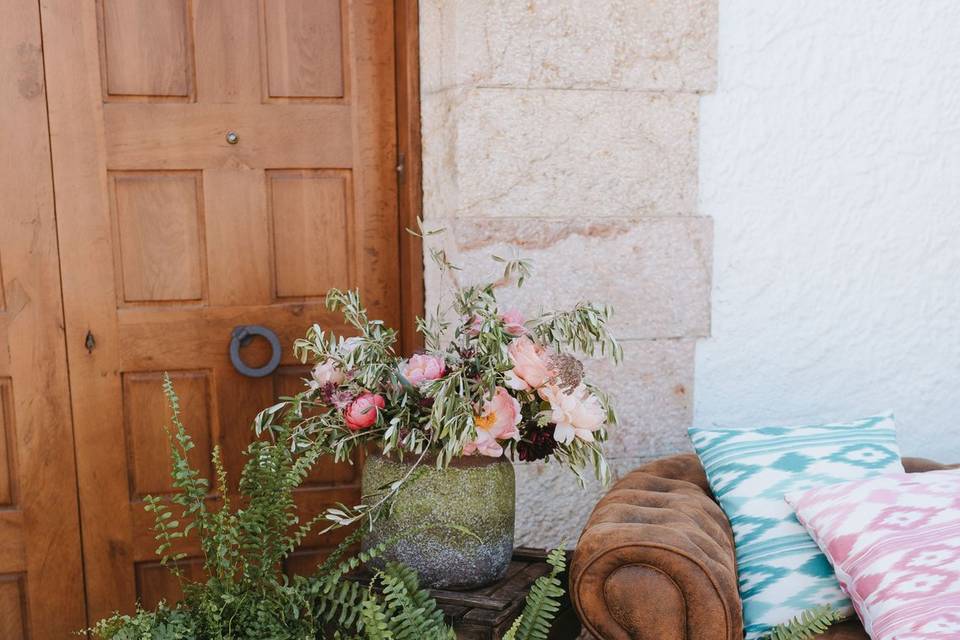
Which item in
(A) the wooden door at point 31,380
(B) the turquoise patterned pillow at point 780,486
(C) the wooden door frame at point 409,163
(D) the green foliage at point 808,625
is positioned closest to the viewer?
(D) the green foliage at point 808,625

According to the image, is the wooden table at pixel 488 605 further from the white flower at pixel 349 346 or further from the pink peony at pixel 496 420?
the white flower at pixel 349 346

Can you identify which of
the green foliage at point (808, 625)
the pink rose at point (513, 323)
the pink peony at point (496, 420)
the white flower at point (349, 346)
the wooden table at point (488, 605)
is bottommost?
the wooden table at point (488, 605)

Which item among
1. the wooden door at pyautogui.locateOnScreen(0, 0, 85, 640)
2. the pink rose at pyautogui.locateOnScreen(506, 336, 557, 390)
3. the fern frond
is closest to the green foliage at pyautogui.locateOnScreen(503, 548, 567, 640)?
Answer: the fern frond

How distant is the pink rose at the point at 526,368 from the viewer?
141 centimetres

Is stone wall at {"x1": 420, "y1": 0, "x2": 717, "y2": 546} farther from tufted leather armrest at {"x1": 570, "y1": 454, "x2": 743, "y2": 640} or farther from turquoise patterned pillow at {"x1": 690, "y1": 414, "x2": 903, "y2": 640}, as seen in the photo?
tufted leather armrest at {"x1": 570, "y1": 454, "x2": 743, "y2": 640}

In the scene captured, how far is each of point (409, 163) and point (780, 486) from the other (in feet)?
3.69

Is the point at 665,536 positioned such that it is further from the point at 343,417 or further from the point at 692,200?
the point at 692,200

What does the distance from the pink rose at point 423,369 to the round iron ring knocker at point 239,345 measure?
2.22 feet

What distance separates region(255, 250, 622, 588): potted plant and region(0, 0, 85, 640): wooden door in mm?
836

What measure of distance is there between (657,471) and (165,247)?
126 cm

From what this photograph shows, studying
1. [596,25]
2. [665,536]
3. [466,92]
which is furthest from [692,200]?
[665,536]

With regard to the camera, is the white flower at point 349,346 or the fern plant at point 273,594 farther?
the white flower at point 349,346

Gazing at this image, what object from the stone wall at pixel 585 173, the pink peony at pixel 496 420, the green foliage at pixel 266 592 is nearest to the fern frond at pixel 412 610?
the green foliage at pixel 266 592

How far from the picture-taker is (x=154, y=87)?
1998mm
